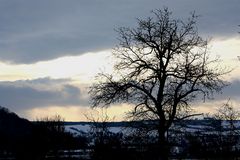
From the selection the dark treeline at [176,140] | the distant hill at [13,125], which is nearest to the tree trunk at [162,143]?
the dark treeline at [176,140]

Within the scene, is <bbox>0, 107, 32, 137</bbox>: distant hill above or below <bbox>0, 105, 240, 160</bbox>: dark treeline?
above

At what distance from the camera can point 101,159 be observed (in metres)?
40.1

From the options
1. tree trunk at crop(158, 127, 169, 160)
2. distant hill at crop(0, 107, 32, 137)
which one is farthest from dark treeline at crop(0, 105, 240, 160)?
distant hill at crop(0, 107, 32, 137)

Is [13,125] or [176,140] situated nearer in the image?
[176,140]

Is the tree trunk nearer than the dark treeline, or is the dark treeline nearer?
the tree trunk

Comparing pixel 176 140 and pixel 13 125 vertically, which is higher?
pixel 13 125

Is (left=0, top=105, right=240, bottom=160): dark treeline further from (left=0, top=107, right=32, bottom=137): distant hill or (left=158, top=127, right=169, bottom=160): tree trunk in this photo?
(left=0, top=107, right=32, bottom=137): distant hill

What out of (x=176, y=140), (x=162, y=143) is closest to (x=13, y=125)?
(x=176, y=140)

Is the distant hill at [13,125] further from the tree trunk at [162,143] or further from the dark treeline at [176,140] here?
the tree trunk at [162,143]

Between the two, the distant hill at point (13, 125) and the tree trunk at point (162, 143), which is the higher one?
the distant hill at point (13, 125)

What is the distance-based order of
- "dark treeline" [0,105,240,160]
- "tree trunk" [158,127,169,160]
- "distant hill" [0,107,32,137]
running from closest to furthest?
"tree trunk" [158,127,169,160], "dark treeline" [0,105,240,160], "distant hill" [0,107,32,137]

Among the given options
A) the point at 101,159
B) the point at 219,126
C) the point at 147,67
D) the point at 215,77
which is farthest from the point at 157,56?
the point at 101,159

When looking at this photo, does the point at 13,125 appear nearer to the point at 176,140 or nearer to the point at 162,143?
the point at 176,140

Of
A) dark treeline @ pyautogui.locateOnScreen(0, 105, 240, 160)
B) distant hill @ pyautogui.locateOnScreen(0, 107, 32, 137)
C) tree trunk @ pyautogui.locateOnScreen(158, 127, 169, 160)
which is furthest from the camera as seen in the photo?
distant hill @ pyautogui.locateOnScreen(0, 107, 32, 137)
